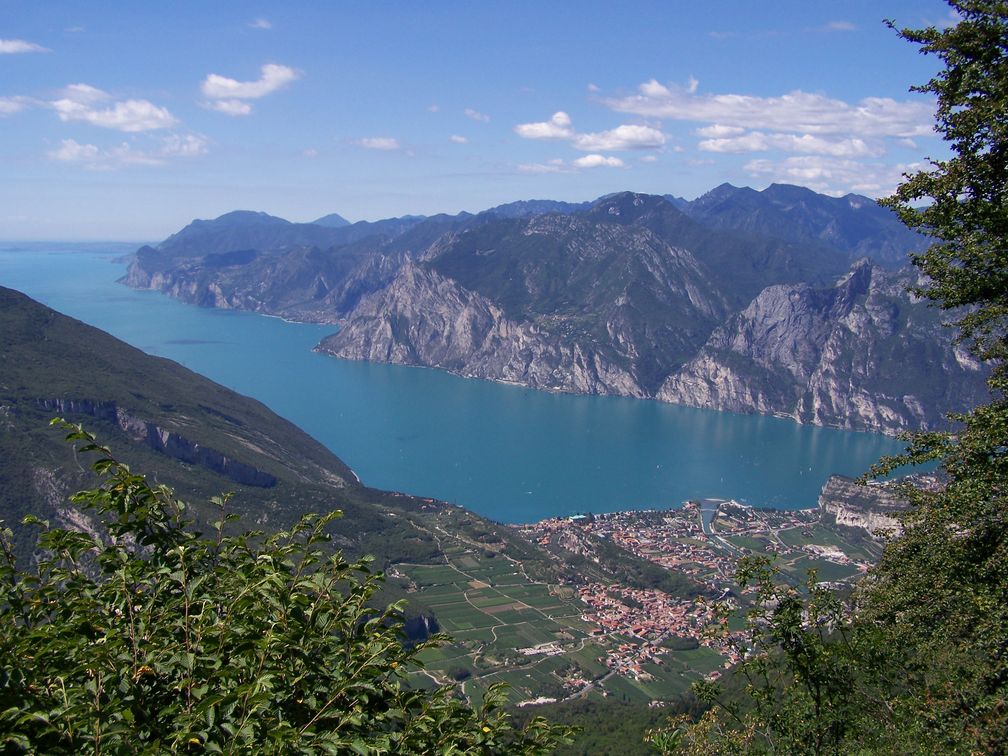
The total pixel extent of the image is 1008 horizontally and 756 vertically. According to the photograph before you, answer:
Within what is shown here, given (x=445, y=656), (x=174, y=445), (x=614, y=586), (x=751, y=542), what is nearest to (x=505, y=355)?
(x=751, y=542)

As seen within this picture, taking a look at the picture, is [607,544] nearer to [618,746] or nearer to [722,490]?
[722,490]

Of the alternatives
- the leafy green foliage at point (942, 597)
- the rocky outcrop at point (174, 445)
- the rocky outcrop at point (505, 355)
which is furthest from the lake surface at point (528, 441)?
the leafy green foliage at point (942, 597)

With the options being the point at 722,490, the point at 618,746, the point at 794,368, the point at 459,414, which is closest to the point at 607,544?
the point at 722,490

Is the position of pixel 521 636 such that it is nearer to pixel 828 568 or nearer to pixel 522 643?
pixel 522 643

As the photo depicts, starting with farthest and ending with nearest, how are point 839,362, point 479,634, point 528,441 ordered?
1. point 839,362
2. point 528,441
3. point 479,634

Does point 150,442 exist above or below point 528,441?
above

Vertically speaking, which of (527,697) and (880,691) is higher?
(880,691)
